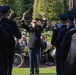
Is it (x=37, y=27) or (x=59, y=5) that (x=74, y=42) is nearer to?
(x=37, y=27)

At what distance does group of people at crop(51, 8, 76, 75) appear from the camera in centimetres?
604

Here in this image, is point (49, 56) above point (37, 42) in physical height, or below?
below

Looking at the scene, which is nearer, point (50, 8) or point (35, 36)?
point (35, 36)

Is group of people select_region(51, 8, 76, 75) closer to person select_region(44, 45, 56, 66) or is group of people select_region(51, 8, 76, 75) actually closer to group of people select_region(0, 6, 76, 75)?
group of people select_region(0, 6, 76, 75)

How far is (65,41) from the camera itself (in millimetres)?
7281

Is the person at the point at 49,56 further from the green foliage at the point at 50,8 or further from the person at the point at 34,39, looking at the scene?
the green foliage at the point at 50,8

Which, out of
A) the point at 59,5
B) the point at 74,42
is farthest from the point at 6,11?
the point at 59,5

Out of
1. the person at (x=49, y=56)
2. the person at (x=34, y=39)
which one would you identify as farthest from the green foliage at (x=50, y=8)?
the person at (x=34, y=39)

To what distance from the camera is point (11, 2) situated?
2034 inches

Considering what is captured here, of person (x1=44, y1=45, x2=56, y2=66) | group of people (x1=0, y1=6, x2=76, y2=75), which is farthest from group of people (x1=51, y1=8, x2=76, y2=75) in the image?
person (x1=44, y1=45, x2=56, y2=66)

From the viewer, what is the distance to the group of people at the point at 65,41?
6.04 m

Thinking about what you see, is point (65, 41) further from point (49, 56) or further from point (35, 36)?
point (49, 56)

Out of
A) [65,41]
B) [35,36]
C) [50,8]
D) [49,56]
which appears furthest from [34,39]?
[50,8]

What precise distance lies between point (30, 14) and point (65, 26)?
4876 centimetres
